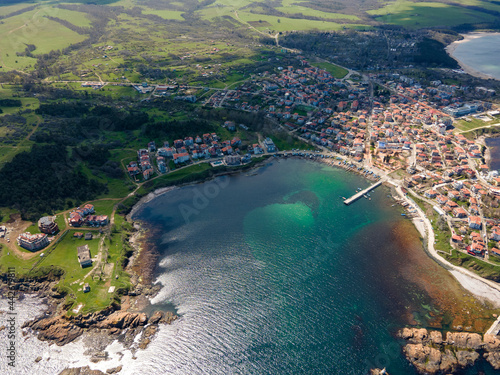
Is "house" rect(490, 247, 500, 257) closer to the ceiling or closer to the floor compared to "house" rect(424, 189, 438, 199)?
closer to the floor

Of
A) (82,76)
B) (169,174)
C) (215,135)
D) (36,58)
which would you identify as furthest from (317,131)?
(36,58)

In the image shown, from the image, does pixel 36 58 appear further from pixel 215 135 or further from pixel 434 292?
pixel 434 292

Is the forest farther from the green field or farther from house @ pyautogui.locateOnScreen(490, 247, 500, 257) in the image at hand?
the green field

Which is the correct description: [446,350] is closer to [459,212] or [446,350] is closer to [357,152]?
[459,212]

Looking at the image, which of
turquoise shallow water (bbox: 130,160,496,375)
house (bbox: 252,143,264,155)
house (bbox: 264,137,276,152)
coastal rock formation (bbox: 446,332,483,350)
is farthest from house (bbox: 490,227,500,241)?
house (bbox: 252,143,264,155)

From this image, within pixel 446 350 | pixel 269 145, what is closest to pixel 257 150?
pixel 269 145

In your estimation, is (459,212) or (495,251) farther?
(459,212)

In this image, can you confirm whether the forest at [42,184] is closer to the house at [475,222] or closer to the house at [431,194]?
the house at [431,194]
